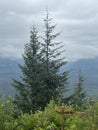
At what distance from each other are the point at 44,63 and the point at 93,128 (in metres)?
33.1

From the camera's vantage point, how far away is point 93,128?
32.4 feet

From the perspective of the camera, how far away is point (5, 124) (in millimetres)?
16562

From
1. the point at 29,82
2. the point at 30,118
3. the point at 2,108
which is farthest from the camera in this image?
the point at 29,82

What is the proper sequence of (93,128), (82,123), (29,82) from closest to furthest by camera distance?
(93,128) < (82,123) < (29,82)

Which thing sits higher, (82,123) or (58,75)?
(58,75)

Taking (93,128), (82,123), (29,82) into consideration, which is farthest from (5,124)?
(29,82)

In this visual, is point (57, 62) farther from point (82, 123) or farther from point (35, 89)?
point (82, 123)

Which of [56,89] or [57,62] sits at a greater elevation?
[57,62]

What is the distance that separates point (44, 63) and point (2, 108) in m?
25.8

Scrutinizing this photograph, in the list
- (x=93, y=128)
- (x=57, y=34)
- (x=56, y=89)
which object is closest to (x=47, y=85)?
(x=56, y=89)

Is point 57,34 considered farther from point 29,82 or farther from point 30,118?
point 30,118

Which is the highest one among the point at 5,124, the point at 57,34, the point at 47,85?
the point at 57,34

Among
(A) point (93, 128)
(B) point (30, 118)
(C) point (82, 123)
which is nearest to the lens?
(A) point (93, 128)

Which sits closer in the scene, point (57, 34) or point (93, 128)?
point (93, 128)
